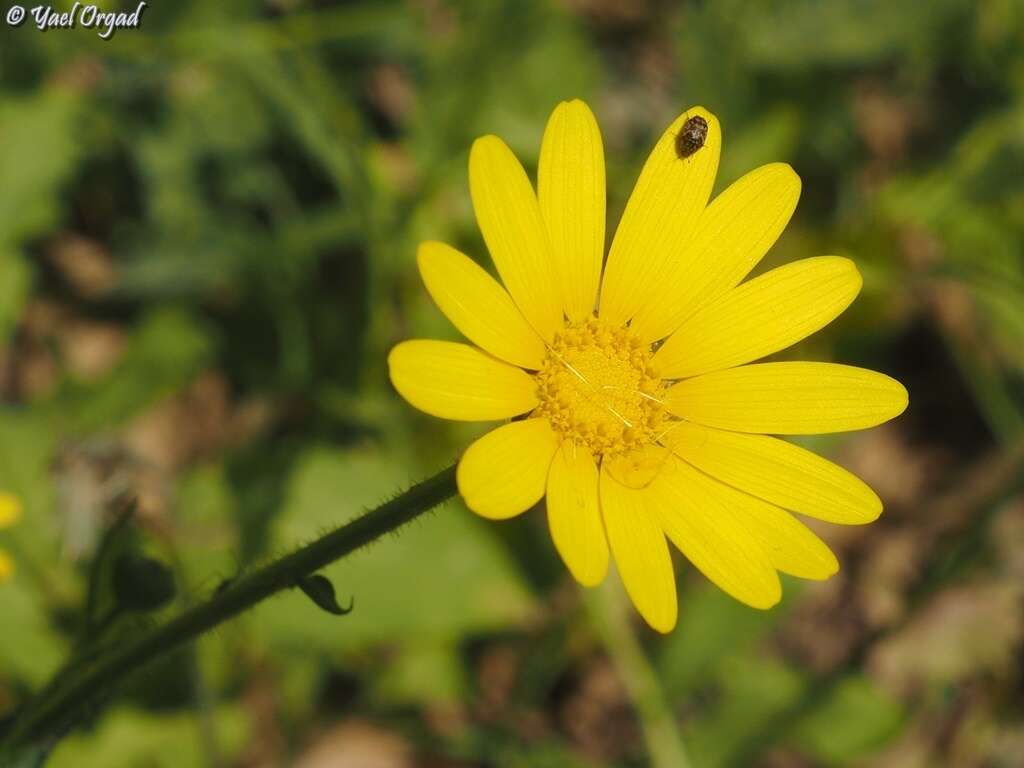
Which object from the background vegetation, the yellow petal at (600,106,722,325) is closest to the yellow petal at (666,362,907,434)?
the yellow petal at (600,106,722,325)

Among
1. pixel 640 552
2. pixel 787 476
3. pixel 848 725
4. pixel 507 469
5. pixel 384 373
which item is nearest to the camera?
pixel 507 469

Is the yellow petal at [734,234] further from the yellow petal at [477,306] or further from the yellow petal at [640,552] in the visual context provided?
the yellow petal at [640,552]

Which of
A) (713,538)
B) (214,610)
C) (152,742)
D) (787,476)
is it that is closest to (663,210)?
(787,476)

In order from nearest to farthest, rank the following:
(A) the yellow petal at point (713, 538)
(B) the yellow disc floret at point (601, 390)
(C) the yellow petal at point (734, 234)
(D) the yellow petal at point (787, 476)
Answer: (A) the yellow petal at point (713, 538)
(D) the yellow petal at point (787, 476)
(B) the yellow disc floret at point (601, 390)
(C) the yellow petal at point (734, 234)

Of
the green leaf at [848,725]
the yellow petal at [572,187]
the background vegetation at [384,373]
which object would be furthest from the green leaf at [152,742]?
the yellow petal at [572,187]

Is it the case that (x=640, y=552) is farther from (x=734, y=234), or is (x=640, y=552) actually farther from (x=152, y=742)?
(x=152, y=742)

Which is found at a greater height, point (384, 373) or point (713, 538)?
point (713, 538)
